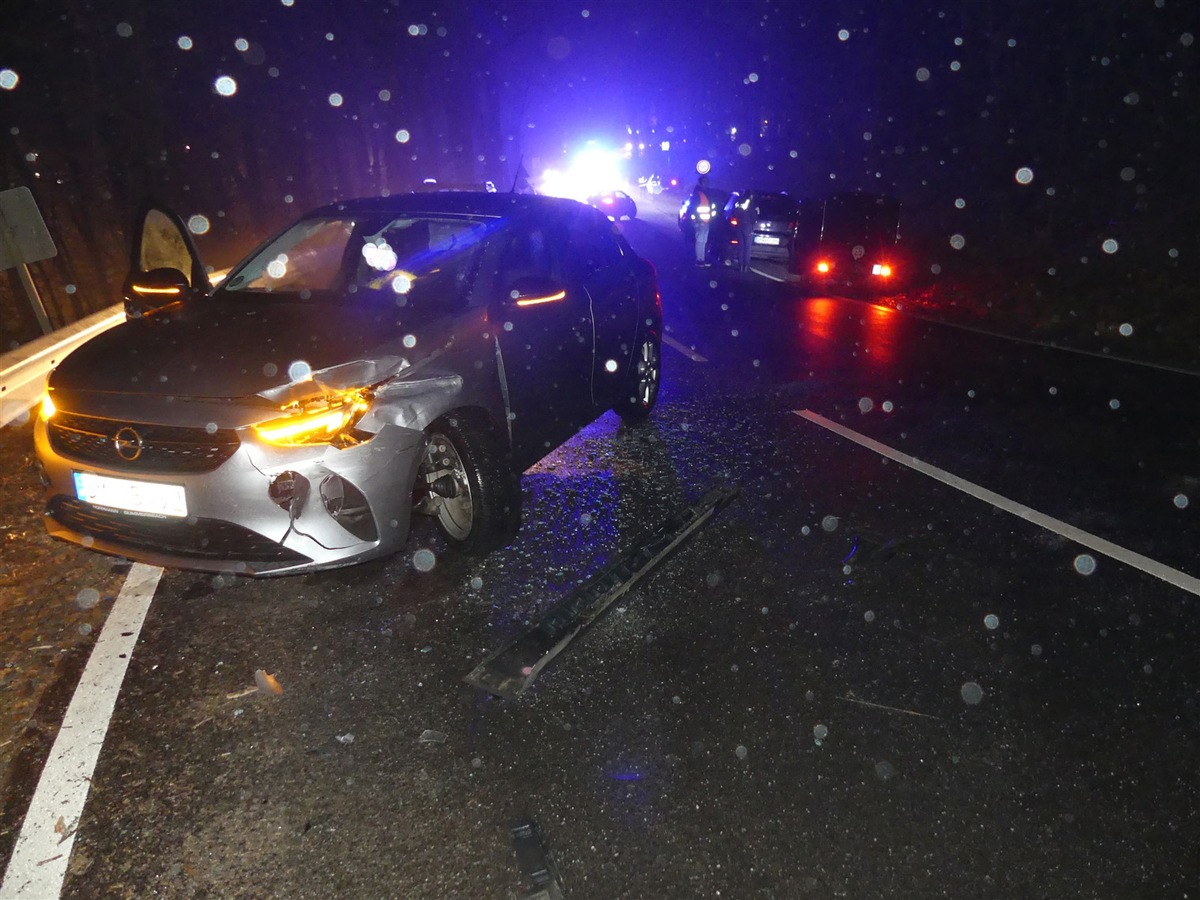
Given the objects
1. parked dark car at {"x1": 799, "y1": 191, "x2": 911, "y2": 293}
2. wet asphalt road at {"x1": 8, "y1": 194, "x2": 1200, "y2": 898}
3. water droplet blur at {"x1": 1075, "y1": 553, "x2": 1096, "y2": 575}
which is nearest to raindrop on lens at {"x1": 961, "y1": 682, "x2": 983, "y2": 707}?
wet asphalt road at {"x1": 8, "y1": 194, "x2": 1200, "y2": 898}

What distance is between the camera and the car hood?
3324mm

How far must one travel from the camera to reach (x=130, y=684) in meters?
3.10

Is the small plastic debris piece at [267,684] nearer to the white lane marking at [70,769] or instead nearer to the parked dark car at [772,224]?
the white lane marking at [70,769]

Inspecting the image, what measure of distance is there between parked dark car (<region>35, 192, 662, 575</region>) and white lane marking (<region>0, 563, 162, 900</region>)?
41cm

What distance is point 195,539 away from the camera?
10.6 feet

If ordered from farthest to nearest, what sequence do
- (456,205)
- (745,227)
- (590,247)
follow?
(745,227) → (590,247) → (456,205)

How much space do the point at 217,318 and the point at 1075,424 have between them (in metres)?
6.57

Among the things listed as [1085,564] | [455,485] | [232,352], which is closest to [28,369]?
[232,352]

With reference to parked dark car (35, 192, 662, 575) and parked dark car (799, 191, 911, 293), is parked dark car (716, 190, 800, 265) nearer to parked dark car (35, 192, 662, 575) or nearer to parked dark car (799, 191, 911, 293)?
parked dark car (799, 191, 911, 293)

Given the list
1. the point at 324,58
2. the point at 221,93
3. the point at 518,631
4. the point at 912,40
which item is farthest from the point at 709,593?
the point at 912,40

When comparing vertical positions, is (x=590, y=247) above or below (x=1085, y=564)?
above

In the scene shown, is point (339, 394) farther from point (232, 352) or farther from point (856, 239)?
point (856, 239)

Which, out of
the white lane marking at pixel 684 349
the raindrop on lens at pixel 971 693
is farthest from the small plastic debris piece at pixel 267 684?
the white lane marking at pixel 684 349

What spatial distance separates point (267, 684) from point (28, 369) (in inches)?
189
